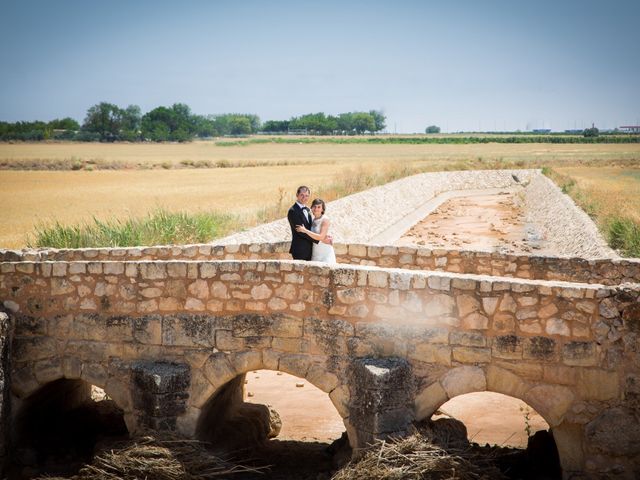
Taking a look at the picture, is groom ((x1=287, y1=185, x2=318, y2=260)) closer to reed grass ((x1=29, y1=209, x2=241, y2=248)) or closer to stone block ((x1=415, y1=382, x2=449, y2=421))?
stone block ((x1=415, y1=382, x2=449, y2=421))

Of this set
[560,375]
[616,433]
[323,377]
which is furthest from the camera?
[323,377]

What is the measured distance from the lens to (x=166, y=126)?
13788 centimetres

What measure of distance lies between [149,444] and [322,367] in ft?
6.75

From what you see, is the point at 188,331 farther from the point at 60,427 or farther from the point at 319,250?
the point at 60,427

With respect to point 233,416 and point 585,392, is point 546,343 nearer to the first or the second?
point 585,392

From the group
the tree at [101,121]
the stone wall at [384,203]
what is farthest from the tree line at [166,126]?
the stone wall at [384,203]

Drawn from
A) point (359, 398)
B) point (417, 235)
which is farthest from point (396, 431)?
point (417, 235)

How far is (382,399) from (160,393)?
2519 mm

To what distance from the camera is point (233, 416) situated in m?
9.65

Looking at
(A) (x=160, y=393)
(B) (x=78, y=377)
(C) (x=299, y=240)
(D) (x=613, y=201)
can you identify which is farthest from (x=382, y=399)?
(D) (x=613, y=201)

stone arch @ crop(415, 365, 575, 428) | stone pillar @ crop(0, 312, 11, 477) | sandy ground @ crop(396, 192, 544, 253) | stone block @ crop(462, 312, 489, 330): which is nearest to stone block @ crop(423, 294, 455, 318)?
stone block @ crop(462, 312, 489, 330)

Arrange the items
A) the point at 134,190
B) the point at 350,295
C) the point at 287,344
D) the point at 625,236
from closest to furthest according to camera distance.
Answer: the point at 350,295
the point at 287,344
the point at 625,236
the point at 134,190

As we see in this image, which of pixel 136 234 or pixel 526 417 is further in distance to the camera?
pixel 136 234

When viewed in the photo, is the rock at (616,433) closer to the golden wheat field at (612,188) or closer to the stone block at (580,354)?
the stone block at (580,354)
